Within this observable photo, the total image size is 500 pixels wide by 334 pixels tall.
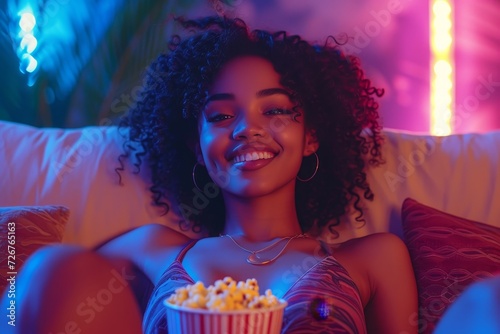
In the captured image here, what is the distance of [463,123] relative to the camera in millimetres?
2543

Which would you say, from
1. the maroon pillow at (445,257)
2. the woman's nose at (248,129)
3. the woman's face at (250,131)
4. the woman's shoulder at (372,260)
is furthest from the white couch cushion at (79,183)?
the maroon pillow at (445,257)

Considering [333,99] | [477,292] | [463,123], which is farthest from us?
[463,123]

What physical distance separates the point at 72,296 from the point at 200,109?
0.58m

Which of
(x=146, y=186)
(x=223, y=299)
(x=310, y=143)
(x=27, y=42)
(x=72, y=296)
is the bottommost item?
(x=72, y=296)

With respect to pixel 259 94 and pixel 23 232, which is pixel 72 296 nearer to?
pixel 23 232

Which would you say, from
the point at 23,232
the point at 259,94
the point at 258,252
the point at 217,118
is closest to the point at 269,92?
the point at 259,94

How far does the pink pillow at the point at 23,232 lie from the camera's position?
4.55ft

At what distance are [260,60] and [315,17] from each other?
0.99m

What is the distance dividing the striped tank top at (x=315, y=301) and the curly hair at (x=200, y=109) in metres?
0.35

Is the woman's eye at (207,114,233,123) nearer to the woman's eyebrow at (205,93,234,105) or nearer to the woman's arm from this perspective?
the woman's eyebrow at (205,93,234,105)

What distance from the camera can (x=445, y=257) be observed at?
1.46 m

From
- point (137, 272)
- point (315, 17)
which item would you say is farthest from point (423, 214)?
point (315, 17)

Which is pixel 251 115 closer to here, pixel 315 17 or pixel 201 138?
pixel 201 138

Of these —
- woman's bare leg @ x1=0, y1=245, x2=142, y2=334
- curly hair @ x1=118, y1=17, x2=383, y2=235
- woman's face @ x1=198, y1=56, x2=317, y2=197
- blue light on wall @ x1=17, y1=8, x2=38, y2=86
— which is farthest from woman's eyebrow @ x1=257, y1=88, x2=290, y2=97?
blue light on wall @ x1=17, y1=8, x2=38, y2=86
